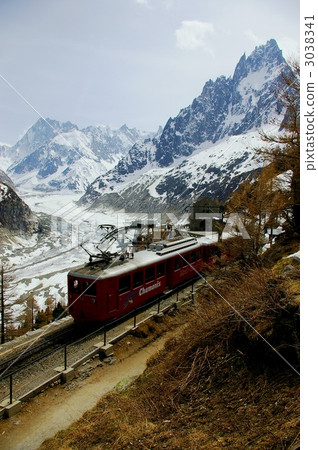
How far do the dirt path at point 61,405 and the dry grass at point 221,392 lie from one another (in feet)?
2.66

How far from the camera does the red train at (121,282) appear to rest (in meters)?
13.1

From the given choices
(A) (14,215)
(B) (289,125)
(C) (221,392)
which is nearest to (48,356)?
(C) (221,392)

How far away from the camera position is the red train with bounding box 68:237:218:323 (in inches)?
517

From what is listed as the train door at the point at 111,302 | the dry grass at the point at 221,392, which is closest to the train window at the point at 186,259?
the train door at the point at 111,302

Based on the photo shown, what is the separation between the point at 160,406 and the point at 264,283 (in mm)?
3695

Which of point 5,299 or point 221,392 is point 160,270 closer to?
point 221,392

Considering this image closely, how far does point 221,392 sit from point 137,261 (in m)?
8.84

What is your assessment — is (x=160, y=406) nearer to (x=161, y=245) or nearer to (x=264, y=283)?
(x=264, y=283)

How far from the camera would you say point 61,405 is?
8992 millimetres

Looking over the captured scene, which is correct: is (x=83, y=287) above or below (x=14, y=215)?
below

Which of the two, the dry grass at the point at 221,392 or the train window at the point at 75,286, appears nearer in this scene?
the dry grass at the point at 221,392

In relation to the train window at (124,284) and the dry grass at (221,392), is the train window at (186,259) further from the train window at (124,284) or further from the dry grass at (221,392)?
the dry grass at (221,392)

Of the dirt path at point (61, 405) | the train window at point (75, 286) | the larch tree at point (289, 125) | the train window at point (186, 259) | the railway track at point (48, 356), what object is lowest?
the dirt path at point (61, 405)

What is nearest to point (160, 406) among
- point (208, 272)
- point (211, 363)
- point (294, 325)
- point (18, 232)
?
point (211, 363)
